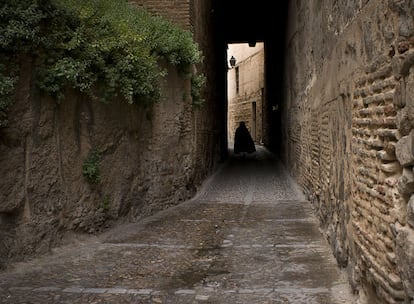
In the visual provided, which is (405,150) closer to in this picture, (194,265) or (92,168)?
(194,265)

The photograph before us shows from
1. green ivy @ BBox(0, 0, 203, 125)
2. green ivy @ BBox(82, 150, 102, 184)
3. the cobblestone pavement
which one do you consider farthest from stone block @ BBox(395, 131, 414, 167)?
green ivy @ BBox(82, 150, 102, 184)

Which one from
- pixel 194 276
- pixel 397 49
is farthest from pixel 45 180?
pixel 397 49

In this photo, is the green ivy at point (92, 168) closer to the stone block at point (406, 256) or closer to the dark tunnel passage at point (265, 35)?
the stone block at point (406, 256)

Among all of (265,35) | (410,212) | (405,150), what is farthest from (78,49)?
(265,35)

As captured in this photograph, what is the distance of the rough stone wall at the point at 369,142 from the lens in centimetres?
287

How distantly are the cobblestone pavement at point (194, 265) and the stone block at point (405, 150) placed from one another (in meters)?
1.79

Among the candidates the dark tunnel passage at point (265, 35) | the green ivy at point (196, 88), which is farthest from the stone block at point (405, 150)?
the dark tunnel passage at point (265, 35)

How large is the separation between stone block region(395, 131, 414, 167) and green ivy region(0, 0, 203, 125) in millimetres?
3701

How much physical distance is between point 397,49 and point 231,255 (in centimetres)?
343

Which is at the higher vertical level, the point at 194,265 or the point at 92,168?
the point at 92,168

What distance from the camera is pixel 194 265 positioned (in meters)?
5.45

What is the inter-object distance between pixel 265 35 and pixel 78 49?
16.5 meters

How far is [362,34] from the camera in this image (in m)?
3.94

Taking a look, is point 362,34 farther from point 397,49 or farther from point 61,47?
point 61,47
